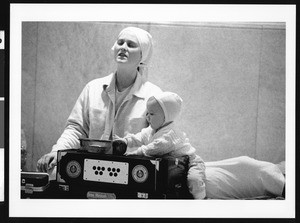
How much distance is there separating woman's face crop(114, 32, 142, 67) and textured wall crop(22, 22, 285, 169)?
0.19ft

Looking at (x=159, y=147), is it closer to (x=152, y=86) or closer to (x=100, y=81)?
(x=152, y=86)

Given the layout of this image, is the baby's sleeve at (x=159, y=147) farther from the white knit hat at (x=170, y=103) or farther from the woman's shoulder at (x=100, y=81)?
the woman's shoulder at (x=100, y=81)

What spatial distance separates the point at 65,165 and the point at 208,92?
3.47ft

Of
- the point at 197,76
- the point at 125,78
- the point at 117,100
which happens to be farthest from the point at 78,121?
the point at 197,76

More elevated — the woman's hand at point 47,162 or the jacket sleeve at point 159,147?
the jacket sleeve at point 159,147

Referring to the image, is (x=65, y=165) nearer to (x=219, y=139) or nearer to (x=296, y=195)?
(x=219, y=139)

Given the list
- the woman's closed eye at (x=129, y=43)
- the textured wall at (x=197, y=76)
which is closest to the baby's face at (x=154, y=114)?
the textured wall at (x=197, y=76)

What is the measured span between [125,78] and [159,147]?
52 cm

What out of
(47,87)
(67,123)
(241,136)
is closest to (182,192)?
(241,136)

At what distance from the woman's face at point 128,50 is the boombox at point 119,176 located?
643 millimetres

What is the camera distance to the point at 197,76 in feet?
13.1

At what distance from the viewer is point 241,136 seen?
3.99 metres

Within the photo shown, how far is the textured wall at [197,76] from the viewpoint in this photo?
397cm

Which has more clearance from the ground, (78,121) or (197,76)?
(197,76)
